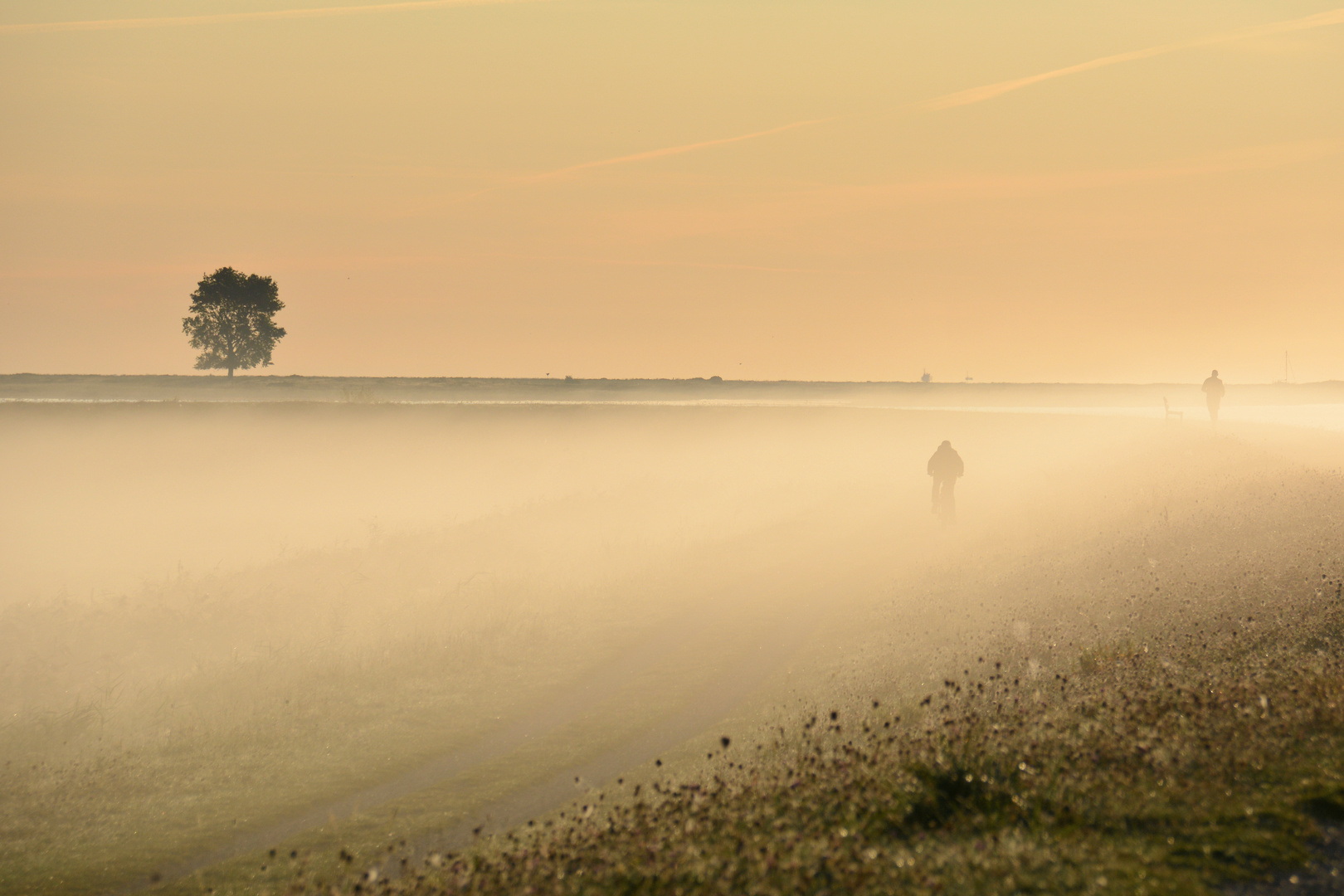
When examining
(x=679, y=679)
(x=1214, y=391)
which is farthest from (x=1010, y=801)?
(x=1214, y=391)

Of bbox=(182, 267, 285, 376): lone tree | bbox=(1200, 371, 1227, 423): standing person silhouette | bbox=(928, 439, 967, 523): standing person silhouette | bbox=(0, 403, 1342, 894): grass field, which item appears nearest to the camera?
bbox=(0, 403, 1342, 894): grass field

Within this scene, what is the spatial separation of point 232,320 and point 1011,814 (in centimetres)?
10901

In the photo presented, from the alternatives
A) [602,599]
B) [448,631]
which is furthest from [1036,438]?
[448,631]

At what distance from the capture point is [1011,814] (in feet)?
25.7

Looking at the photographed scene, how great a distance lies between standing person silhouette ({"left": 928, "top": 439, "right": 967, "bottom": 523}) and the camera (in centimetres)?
2934

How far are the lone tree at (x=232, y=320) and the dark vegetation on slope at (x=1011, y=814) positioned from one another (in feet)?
337

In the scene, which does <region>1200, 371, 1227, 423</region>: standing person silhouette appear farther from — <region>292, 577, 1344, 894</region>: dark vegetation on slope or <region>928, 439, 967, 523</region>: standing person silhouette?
<region>292, 577, 1344, 894</region>: dark vegetation on slope

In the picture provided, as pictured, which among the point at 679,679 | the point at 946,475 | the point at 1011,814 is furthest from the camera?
the point at 946,475

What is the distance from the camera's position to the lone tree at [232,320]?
338 feet

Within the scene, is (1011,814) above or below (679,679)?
above

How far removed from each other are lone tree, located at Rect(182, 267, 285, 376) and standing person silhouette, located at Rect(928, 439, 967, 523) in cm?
9148

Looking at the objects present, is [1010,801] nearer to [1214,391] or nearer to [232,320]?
[1214,391]

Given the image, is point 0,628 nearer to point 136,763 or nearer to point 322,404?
point 136,763

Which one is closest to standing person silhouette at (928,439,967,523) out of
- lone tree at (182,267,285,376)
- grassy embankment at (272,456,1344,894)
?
grassy embankment at (272,456,1344,894)
